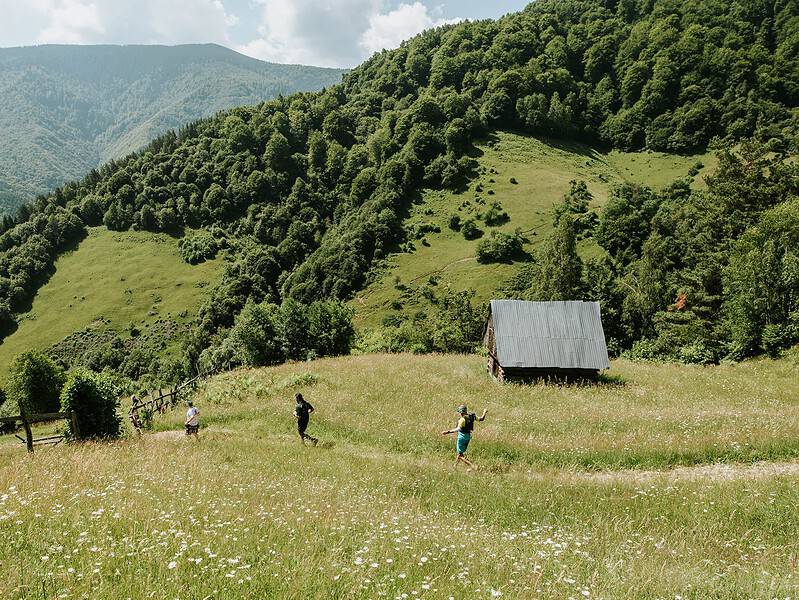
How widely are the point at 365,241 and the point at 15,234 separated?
118 metres

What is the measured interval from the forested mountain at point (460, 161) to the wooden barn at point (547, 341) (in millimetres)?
25665

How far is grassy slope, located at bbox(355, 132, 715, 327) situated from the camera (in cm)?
9412

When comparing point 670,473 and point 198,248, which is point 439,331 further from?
point 198,248

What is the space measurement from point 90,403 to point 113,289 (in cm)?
12251

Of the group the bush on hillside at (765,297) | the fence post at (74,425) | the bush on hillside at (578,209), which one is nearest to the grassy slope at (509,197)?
the bush on hillside at (578,209)

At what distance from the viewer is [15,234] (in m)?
144

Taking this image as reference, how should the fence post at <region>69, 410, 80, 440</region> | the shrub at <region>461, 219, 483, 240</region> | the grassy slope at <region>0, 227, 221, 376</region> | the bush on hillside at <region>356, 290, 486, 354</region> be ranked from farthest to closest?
the grassy slope at <region>0, 227, 221, 376</region>, the shrub at <region>461, 219, 483, 240</region>, the bush on hillside at <region>356, 290, 486, 354</region>, the fence post at <region>69, 410, 80, 440</region>

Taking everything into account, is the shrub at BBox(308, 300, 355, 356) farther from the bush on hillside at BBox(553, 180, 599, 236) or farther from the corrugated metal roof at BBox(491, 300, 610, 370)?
the bush on hillside at BBox(553, 180, 599, 236)

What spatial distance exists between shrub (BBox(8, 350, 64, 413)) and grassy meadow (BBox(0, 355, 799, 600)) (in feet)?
130

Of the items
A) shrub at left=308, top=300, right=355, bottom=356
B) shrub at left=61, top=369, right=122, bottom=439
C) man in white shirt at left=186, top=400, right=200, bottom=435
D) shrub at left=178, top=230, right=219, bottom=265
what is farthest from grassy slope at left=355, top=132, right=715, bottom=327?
shrub at left=61, top=369, right=122, bottom=439

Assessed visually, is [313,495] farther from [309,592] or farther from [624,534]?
[624,534]

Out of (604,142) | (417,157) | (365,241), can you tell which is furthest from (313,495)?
(604,142)

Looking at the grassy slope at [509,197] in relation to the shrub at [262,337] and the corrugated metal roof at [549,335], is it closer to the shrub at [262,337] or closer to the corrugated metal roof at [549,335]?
the shrub at [262,337]

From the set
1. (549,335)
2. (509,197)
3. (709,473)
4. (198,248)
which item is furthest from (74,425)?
(198,248)
